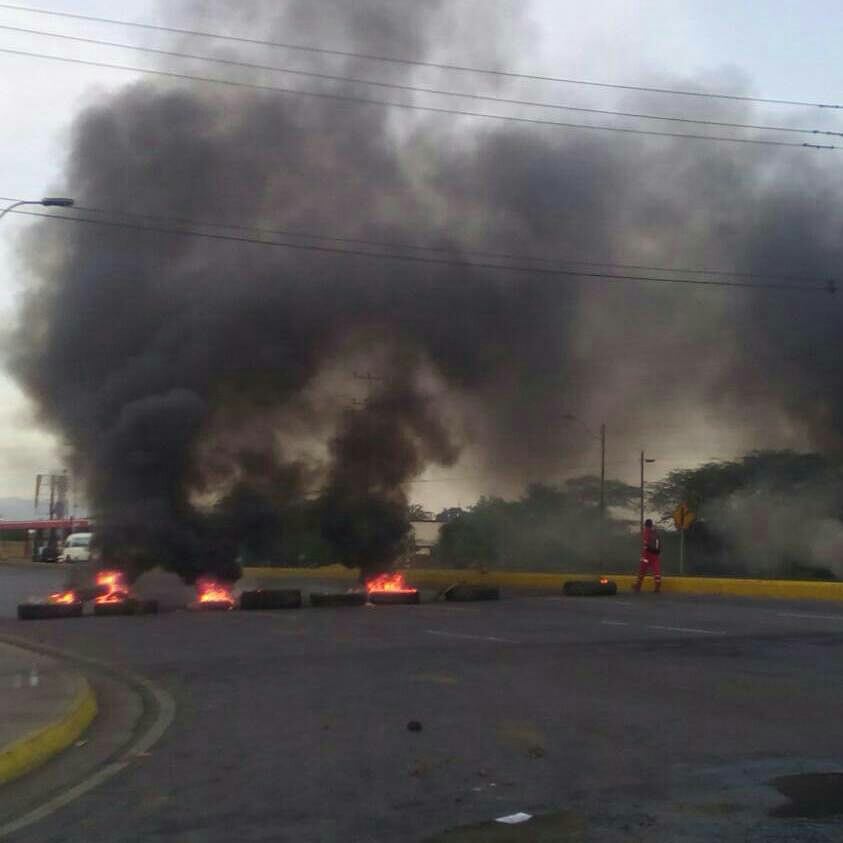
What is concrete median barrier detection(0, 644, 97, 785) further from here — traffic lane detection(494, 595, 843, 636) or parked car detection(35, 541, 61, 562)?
parked car detection(35, 541, 61, 562)

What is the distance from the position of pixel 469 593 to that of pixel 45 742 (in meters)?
16.3

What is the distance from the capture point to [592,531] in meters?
42.9

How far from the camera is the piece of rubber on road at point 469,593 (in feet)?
77.8

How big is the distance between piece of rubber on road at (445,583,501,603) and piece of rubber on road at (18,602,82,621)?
754 cm

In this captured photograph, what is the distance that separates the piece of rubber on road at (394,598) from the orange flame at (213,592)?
2904 mm

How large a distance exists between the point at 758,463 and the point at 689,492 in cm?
720

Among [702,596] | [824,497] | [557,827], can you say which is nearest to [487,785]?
[557,827]

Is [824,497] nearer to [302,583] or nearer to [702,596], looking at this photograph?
[702,596]

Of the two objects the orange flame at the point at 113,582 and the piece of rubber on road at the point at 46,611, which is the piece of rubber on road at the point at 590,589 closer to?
the orange flame at the point at 113,582

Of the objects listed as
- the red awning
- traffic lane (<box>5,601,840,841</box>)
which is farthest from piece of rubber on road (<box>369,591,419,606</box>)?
the red awning

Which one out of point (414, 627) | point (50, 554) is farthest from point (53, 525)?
point (414, 627)

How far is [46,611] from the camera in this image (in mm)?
20016

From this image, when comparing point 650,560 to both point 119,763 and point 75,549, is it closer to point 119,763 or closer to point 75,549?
point 119,763

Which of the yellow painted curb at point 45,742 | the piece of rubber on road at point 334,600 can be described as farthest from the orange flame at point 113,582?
the yellow painted curb at point 45,742
